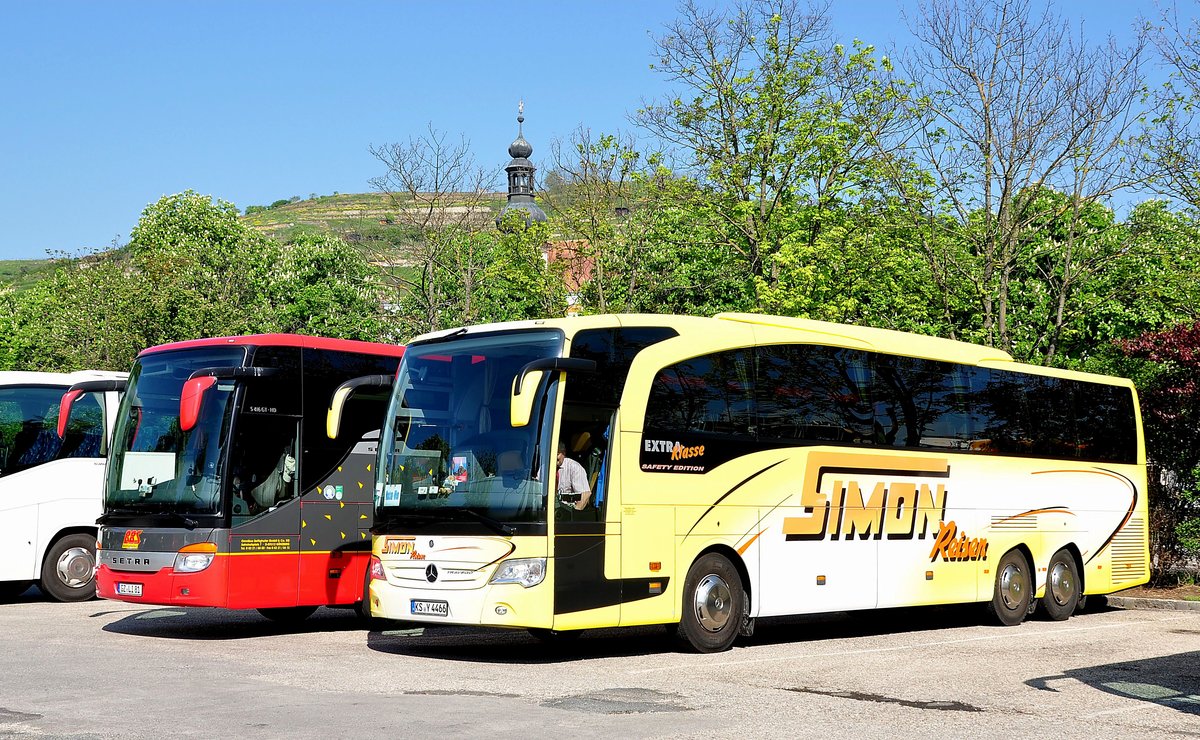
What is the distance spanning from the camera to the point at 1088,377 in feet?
66.2

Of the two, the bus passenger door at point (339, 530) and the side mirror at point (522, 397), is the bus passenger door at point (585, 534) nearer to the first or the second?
the side mirror at point (522, 397)

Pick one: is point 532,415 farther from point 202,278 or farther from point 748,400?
point 202,278

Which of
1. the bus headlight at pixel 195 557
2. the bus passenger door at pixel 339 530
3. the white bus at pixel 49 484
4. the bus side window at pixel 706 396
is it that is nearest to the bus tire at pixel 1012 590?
the bus side window at pixel 706 396

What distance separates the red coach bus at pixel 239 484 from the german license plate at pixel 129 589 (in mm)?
13

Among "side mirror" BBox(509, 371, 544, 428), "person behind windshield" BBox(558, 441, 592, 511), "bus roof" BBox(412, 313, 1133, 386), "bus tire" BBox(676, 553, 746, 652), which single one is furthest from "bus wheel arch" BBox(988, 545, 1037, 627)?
"side mirror" BBox(509, 371, 544, 428)

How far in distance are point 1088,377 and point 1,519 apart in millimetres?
15704

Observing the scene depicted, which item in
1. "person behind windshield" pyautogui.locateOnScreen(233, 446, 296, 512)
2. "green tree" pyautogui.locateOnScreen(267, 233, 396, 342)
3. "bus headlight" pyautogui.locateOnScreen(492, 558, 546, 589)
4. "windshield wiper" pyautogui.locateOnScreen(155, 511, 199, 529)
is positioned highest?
"green tree" pyautogui.locateOnScreen(267, 233, 396, 342)

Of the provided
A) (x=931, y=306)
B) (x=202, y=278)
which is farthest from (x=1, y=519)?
(x=202, y=278)

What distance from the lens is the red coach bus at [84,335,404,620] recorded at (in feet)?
48.4

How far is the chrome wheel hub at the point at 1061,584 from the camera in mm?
19094

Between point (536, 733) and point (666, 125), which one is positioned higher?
point (666, 125)

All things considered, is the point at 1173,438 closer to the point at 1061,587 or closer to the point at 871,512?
the point at 1061,587

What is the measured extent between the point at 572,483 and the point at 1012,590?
830cm

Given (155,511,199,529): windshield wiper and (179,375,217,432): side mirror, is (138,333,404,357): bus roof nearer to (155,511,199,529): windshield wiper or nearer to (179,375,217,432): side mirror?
(179,375,217,432): side mirror
